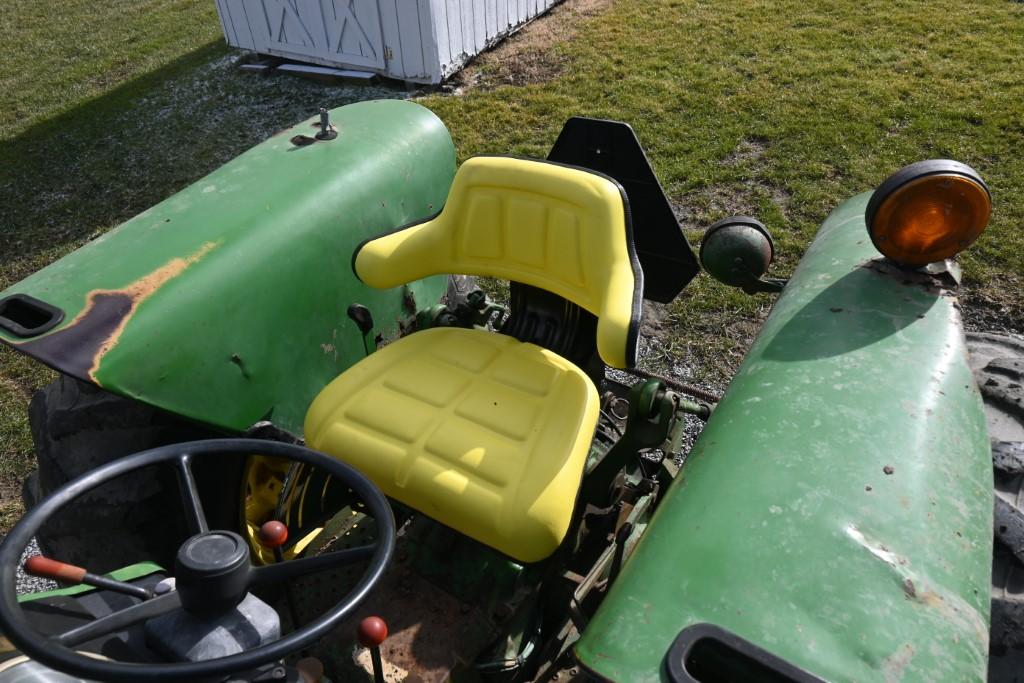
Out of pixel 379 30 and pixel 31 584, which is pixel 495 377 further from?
pixel 379 30

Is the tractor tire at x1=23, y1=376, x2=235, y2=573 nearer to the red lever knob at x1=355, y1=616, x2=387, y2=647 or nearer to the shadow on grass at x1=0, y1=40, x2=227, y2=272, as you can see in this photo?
the red lever knob at x1=355, y1=616, x2=387, y2=647

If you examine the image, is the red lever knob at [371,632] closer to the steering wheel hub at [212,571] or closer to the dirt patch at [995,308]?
the steering wheel hub at [212,571]

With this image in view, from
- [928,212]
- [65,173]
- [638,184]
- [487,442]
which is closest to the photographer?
[928,212]

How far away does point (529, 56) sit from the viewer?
5.44 m

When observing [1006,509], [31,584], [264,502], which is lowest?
[31,584]

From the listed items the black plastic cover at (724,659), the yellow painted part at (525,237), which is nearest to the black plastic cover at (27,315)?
the yellow painted part at (525,237)

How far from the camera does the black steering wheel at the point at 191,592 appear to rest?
36.7 inches

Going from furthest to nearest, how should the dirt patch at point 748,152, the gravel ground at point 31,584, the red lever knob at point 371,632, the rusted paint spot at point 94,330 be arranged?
1. the dirt patch at point 748,152
2. the gravel ground at point 31,584
3. the rusted paint spot at point 94,330
4. the red lever knob at point 371,632

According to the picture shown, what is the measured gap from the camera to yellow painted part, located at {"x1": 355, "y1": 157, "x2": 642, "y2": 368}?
169cm

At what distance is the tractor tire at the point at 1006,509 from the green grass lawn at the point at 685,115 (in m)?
1.22

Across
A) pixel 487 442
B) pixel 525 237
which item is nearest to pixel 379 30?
pixel 525 237

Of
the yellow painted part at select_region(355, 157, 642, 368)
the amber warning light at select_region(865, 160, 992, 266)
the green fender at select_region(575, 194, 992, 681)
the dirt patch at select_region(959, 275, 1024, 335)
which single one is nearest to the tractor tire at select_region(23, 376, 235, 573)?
the yellow painted part at select_region(355, 157, 642, 368)

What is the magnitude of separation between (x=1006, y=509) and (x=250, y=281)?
60.9 inches

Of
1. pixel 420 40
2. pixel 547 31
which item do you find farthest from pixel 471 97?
pixel 547 31
